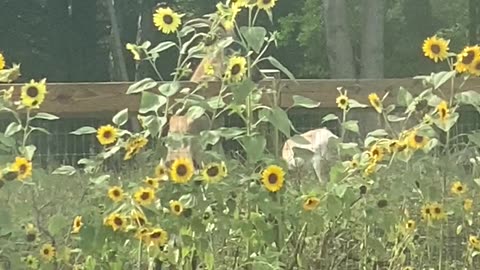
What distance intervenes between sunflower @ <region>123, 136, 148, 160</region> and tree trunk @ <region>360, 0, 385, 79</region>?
15856mm

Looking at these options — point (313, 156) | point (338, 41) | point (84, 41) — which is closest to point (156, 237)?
point (313, 156)

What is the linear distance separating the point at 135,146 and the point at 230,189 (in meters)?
0.28

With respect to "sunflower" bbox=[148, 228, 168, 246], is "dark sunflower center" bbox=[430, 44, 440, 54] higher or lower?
higher

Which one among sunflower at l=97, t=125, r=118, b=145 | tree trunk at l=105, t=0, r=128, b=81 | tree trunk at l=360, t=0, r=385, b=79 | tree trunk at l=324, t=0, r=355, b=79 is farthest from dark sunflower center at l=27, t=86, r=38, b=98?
tree trunk at l=105, t=0, r=128, b=81

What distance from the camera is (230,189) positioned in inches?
110

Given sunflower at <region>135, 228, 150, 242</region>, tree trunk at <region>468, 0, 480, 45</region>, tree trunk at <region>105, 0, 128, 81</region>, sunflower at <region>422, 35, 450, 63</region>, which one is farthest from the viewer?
tree trunk at <region>468, 0, 480, 45</region>

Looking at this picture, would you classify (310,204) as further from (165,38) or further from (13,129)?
(165,38)

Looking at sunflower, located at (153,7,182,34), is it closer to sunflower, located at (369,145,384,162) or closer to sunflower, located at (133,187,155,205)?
sunflower, located at (133,187,155,205)

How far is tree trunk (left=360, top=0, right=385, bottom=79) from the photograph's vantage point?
1859 cm

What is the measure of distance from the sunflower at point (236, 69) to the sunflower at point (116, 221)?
47 cm

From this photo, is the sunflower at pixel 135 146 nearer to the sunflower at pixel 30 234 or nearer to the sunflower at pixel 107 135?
the sunflower at pixel 107 135

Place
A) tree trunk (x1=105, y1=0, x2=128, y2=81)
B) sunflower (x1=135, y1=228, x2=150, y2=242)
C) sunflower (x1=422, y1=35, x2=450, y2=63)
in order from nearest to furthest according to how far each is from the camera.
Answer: sunflower (x1=135, y1=228, x2=150, y2=242) < sunflower (x1=422, y1=35, x2=450, y2=63) < tree trunk (x1=105, y1=0, x2=128, y2=81)

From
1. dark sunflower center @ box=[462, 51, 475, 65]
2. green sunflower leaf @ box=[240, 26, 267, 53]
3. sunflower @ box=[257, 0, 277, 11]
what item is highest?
sunflower @ box=[257, 0, 277, 11]

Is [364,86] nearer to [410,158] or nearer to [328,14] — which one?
[410,158]
